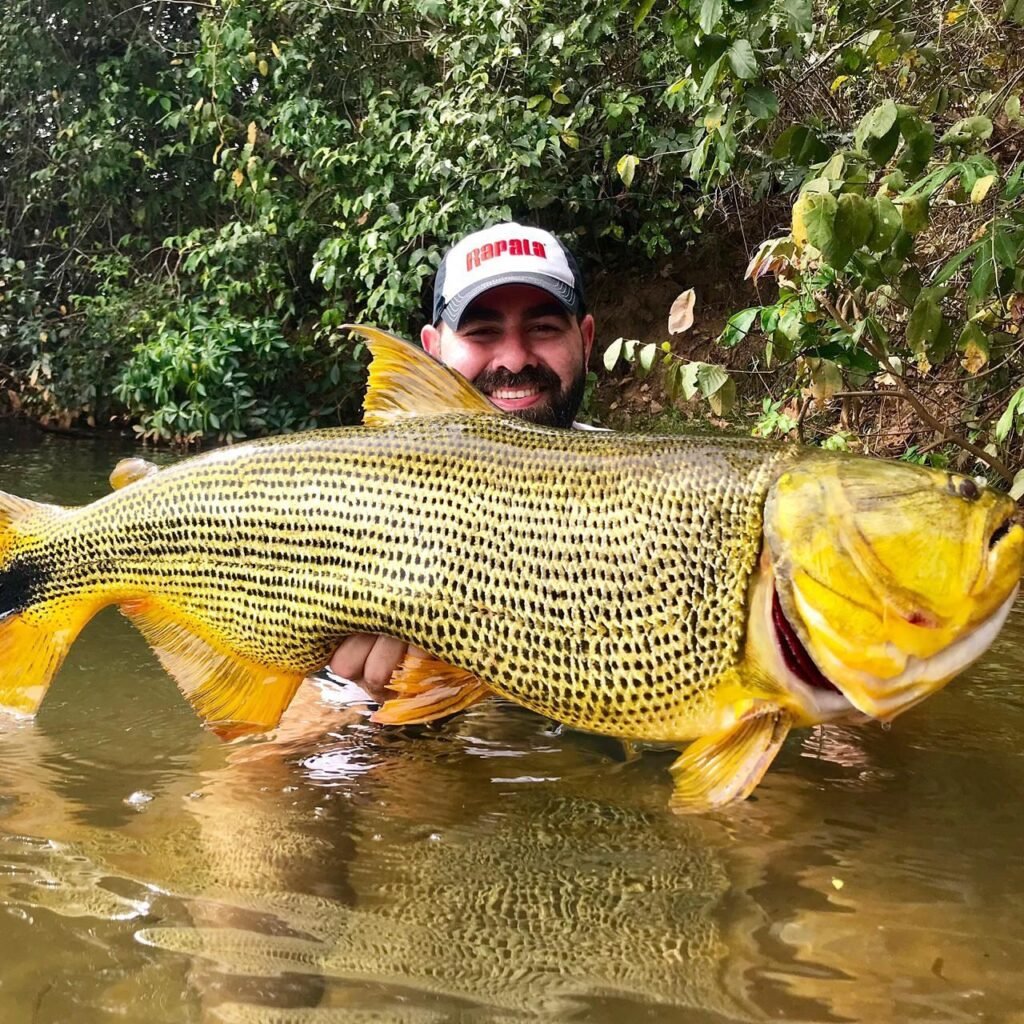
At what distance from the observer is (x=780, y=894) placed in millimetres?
1886

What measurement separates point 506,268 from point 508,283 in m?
0.06

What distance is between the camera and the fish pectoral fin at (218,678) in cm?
236

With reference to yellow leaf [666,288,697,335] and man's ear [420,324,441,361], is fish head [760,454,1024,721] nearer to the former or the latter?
yellow leaf [666,288,697,335]

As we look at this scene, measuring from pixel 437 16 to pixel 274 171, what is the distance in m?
2.85

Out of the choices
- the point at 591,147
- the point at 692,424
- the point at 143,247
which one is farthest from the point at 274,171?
the point at 692,424

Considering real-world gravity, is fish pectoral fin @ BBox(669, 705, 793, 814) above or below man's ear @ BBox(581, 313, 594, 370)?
below

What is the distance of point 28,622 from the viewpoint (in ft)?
8.14

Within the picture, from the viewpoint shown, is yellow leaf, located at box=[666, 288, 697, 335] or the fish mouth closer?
the fish mouth

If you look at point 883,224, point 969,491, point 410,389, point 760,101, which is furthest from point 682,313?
point 969,491

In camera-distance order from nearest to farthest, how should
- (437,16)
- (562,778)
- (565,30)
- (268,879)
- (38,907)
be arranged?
(38,907) < (268,879) < (562,778) < (565,30) < (437,16)

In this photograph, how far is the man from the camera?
3.45 m

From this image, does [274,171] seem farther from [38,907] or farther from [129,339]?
[38,907]

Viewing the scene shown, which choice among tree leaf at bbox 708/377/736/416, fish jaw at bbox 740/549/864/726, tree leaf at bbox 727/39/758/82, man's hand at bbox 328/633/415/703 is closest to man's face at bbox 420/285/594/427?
tree leaf at bbox 708/377/736/416

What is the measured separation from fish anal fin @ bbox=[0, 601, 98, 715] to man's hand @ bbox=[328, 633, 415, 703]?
28.4 inches
